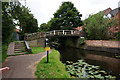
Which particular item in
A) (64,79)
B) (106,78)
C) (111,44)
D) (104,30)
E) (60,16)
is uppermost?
(60,16)

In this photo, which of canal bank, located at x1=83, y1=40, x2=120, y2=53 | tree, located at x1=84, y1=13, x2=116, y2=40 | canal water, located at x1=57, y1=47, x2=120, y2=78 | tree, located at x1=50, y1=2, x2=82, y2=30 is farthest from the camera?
tree, located at x1=50, y1=2, x2=82, y2=30

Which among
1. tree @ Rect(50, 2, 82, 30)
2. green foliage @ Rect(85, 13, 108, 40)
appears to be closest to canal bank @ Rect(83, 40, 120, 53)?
green foliage @ Rect(85, 13, 108, 40)

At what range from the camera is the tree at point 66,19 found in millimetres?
25503

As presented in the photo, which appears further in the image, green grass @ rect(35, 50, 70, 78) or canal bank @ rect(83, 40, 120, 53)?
canal bank @ rect(83, 40, 120, 53)

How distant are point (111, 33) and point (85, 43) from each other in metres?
5.46

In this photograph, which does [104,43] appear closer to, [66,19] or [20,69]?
[66,19]

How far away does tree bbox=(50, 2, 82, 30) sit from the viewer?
83.7 ft

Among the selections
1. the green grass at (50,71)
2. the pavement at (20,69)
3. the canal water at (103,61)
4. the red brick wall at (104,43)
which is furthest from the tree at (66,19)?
the green grass at (50,71)

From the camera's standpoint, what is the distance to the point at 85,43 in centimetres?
1959

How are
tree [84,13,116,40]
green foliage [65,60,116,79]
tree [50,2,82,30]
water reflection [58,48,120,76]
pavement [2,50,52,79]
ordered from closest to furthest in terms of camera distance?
pavement [2,50,52,79] → green foliage [65,60,116,79] → water reflection [58,48,120,76] → tree [84,13,116,40] → tree [50,2,82,30]

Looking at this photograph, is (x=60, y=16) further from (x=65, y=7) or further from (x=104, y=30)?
(x=104, y=30)

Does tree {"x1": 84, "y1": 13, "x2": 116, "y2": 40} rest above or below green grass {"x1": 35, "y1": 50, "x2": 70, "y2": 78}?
above

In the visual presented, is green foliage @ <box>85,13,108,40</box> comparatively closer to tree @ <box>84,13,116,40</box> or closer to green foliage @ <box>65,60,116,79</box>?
tree @ <box>84,13,116,40</box>

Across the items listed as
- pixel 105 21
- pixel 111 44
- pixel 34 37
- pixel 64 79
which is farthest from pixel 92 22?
pixel 64 79
